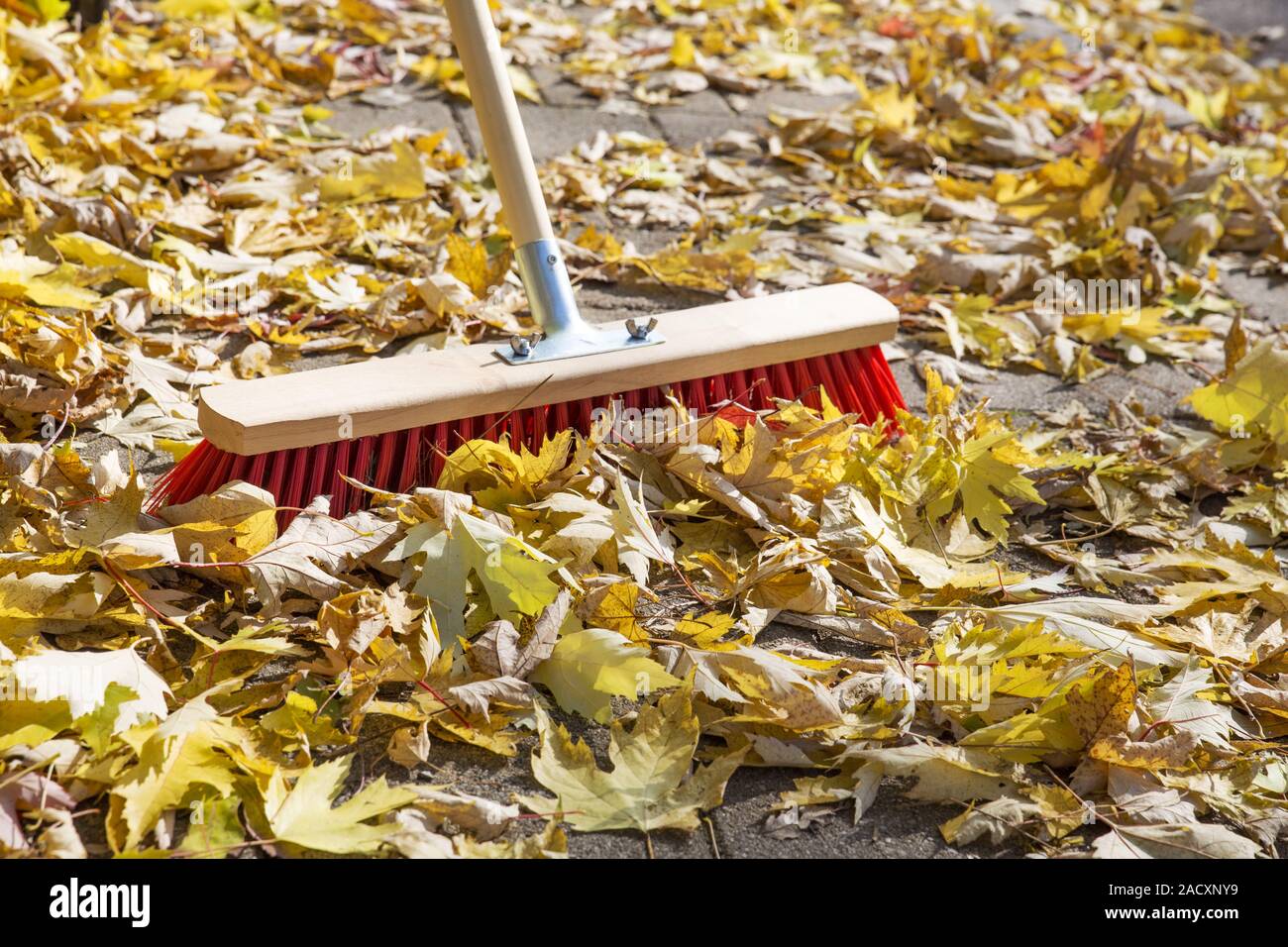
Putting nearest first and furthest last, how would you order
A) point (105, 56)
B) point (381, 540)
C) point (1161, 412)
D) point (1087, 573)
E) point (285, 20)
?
point (381, 540)
point (1087, 573)
point (1161, 412)
point (105, 56)
point (285, 20)

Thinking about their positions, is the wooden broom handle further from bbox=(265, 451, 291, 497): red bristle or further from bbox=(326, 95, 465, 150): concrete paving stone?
bbox=(326, 95, 465, 150): concrete paving stone

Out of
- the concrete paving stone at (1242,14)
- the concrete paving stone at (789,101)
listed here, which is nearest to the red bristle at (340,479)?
the concrete paving stone at (789,101)

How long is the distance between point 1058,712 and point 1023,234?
5.93 feet

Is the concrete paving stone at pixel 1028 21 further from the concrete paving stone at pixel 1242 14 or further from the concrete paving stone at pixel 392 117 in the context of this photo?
the concrete paving stone at pixel 392 117

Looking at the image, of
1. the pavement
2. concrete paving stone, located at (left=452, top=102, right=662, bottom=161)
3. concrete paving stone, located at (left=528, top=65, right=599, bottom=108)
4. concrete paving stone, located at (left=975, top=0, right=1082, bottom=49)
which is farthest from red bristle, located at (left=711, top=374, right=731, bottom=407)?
concrete paving stone, located at (left=975, top=0, right=1082, bottom=49)

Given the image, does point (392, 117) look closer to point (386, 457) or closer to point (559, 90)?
point (559, 90)

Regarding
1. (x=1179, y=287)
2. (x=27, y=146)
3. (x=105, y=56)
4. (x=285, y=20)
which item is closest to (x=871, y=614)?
(x=1179, y=287)

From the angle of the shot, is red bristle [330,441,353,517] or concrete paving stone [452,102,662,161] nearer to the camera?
red bristle [330,441,353,517]

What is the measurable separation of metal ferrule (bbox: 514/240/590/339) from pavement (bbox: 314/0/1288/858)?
500mm

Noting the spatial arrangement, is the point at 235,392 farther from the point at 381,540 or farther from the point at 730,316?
the point at 730,316

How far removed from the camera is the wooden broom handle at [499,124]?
200cm

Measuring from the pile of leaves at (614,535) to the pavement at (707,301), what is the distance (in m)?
0.02

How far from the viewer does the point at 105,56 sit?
3248mm

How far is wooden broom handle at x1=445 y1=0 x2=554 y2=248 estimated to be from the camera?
2.00m
